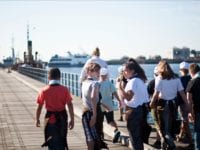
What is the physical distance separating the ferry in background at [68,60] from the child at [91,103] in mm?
107880

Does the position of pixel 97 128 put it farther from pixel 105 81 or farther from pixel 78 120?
pixel 78 120

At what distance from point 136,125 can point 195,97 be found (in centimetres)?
129

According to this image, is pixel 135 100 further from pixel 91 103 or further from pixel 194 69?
pixel 194 69

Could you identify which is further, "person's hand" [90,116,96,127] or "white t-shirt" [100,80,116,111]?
"white t-shirt" [100,80,116,111]

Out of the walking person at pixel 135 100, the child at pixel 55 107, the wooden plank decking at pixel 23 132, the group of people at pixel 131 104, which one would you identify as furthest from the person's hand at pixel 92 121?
the wooden plank decking at pixel 23 132

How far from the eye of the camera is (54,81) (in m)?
7.62

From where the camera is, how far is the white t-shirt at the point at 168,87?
845 centimetres

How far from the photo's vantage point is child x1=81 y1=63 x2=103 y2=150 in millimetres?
7602

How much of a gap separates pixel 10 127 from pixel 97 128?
14.9 feet

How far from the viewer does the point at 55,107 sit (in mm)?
7629

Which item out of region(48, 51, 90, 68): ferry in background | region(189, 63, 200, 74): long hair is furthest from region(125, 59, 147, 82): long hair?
region(48, 51, 90, 68): ferry in background

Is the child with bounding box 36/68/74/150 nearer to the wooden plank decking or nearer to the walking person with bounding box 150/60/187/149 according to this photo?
the walking person with bounding box 150/60/187/149

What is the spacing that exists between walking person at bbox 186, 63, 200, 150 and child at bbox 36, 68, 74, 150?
1980mm

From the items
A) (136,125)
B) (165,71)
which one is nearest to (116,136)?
(165,71)
